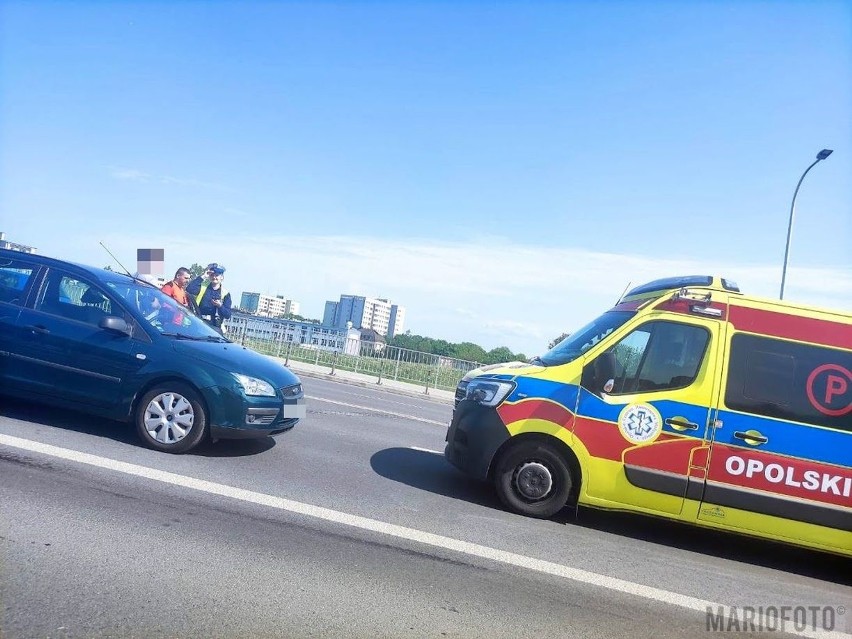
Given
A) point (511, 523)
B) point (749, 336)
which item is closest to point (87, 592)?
point (511, 523)

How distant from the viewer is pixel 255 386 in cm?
618

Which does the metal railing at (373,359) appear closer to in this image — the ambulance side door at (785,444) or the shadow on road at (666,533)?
the shadow on road at (666,533)

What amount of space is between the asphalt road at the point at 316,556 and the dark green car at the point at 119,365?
386 millimetres

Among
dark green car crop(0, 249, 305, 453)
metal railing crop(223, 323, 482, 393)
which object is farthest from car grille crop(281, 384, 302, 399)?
metal railing crop(223, 323, 482, 393)

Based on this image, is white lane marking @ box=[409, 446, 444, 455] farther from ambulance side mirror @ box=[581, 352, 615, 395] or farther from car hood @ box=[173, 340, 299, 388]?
ambulance side mirror @ box=[581, 352, 615, 395]

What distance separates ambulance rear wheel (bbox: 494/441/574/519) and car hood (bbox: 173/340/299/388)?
257 cm

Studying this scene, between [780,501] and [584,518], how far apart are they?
1.75 m

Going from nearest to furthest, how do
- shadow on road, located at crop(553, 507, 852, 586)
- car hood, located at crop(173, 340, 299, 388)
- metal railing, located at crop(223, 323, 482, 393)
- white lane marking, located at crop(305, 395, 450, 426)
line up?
shadow on road, located at crop(553, 507, 852, 586) < car hood, located at crop(173, 340, 299, 388) < white lane marking, located at crop(305, 395, 450, 426) < metal railing, located at crop(223, 323, 482, 393)

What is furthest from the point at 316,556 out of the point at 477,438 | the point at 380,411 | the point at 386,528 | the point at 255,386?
the point at 380,411

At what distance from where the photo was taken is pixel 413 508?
5.50 metres

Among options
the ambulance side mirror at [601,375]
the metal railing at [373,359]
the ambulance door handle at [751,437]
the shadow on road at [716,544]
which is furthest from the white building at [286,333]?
the ambulance door handle at [751,437]

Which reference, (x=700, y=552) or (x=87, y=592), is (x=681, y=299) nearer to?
(x=700, y=552)

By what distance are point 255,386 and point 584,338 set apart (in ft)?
11.0

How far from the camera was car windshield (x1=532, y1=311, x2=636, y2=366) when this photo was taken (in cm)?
580
